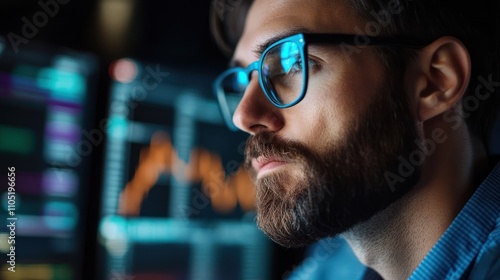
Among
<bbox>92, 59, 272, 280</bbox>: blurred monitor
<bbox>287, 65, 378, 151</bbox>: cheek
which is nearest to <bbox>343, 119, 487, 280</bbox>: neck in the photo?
<bbox>287, 65, 378, 151</bbox>: cheek

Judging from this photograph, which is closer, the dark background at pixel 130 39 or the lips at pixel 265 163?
the lips at pixel 265 163

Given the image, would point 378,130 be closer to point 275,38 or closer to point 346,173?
point 346,173

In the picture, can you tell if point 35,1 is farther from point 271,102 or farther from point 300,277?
point 300,277

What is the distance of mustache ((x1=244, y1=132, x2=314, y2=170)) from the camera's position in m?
0.90

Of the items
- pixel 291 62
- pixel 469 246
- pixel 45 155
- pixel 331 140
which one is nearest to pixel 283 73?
pixel 291 62

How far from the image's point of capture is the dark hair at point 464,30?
93 cm

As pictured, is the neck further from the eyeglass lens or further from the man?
the eyeglass lens

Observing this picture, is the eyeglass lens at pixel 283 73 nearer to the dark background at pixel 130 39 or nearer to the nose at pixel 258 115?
the nose at pixel 258 115

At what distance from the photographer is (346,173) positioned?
0.90 metres

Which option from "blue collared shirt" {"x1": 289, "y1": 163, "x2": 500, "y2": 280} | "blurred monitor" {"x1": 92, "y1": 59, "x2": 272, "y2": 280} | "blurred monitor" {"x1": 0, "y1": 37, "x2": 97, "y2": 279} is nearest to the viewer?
"blue collared shirt" {"x1": 289, "y1": 163, "x2": 500, "y2": 280}

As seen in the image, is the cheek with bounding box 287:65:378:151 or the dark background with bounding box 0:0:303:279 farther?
the dark background with bounding box 0:0:303:279

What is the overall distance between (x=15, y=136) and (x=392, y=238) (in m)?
0.69

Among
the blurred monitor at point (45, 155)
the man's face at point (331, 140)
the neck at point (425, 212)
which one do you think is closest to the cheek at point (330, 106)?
the man's face at point (331, 140)

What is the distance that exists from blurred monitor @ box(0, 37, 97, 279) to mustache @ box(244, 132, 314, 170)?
1.36 ft
